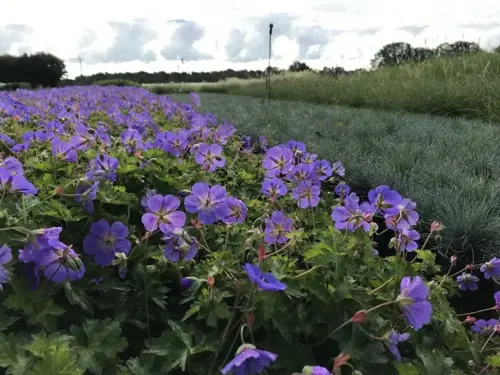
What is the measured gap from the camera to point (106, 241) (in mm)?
1383

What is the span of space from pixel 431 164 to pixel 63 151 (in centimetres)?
185

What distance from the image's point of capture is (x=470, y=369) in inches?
53.4

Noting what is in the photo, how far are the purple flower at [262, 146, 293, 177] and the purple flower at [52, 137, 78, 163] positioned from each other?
70cm

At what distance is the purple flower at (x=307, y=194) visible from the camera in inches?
68.1

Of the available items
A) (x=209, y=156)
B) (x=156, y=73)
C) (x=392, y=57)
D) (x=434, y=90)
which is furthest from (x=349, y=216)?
(x=156, y=73)

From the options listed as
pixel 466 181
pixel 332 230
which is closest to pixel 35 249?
pixel 332 230

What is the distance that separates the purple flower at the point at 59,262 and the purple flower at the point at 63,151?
745 millimetres

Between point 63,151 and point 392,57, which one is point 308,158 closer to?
point 63,151

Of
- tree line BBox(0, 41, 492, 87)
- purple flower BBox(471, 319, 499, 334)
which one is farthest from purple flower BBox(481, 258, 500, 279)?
tree line BBox(0, 41, 492, 87)

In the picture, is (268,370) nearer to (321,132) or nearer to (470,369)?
(470,369)

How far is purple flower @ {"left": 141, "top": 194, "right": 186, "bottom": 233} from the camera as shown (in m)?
1.36

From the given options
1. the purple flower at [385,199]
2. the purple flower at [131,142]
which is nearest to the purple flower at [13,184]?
the purple flower at [131,142]

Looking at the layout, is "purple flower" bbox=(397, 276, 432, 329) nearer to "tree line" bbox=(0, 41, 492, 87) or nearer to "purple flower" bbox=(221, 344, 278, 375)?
"purple flower" bbox=(221, 344, 278, 375)

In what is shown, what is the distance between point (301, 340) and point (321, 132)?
274cm
